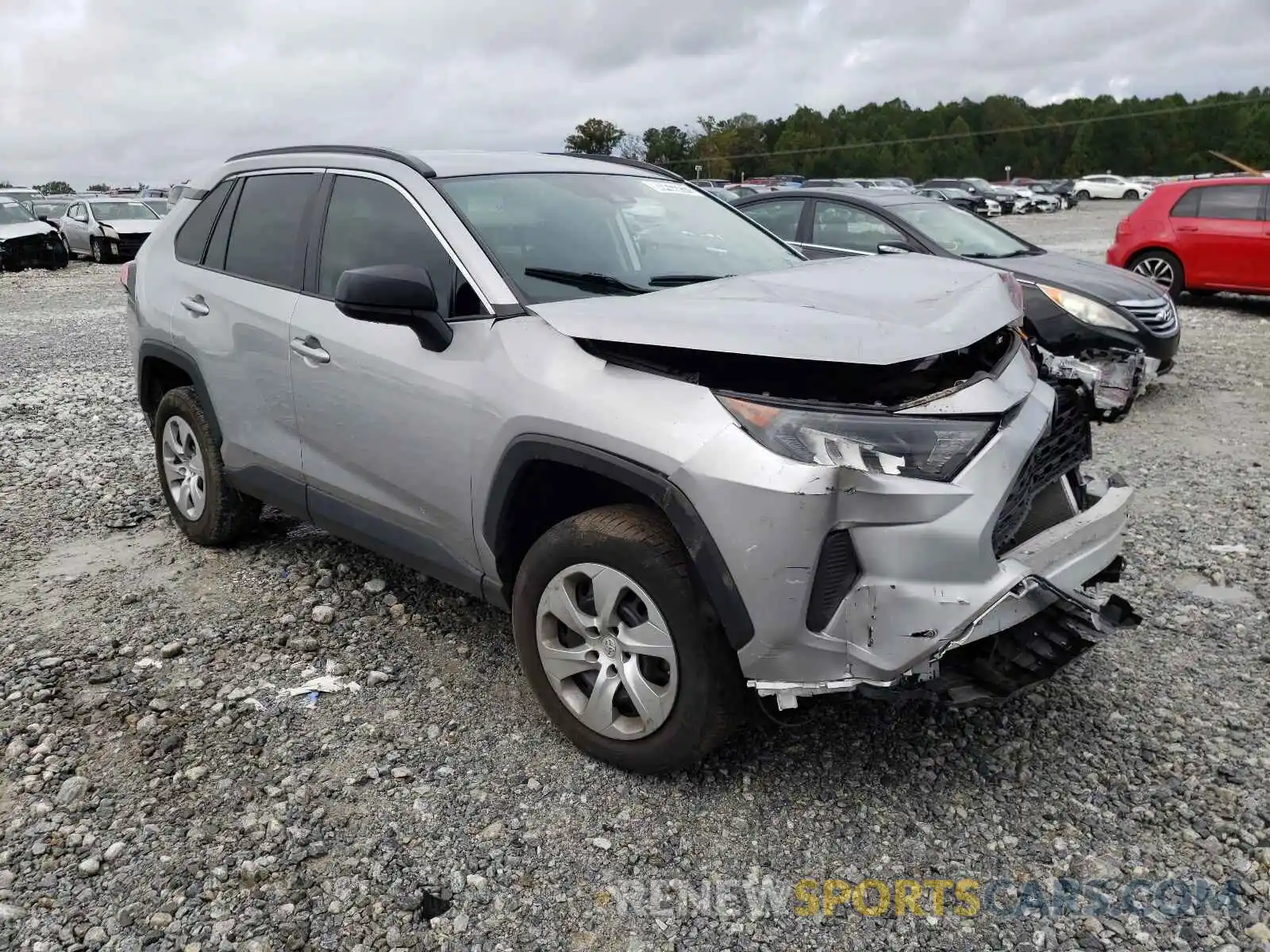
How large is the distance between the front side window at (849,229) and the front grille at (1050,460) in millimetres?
4646

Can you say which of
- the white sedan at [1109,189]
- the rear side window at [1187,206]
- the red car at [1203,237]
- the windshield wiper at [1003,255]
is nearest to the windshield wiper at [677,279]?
the windshield wiper at [1003,255]

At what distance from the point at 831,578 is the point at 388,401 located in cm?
163

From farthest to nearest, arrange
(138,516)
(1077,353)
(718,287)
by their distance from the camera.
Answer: (1077,353) → (138,516) → (718,287)

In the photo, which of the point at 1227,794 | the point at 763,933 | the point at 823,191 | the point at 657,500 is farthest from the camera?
the point at 823,191

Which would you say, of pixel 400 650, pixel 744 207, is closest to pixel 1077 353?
pixel 744 207

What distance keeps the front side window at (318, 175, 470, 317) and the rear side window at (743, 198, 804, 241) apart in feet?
16.0

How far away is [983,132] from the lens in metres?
114

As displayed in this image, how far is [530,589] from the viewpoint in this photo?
Answer: 2912 millimetres

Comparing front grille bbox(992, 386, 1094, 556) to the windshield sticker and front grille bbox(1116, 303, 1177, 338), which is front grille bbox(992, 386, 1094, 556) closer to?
the windshield sticker

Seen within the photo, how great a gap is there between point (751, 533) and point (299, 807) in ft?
5.08

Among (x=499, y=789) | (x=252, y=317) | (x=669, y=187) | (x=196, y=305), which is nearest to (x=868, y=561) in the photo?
(x=499, y=789)

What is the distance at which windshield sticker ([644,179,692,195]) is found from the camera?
4012mm

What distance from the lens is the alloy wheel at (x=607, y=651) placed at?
8.70 feet

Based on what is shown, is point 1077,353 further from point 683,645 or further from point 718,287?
point 683,645
